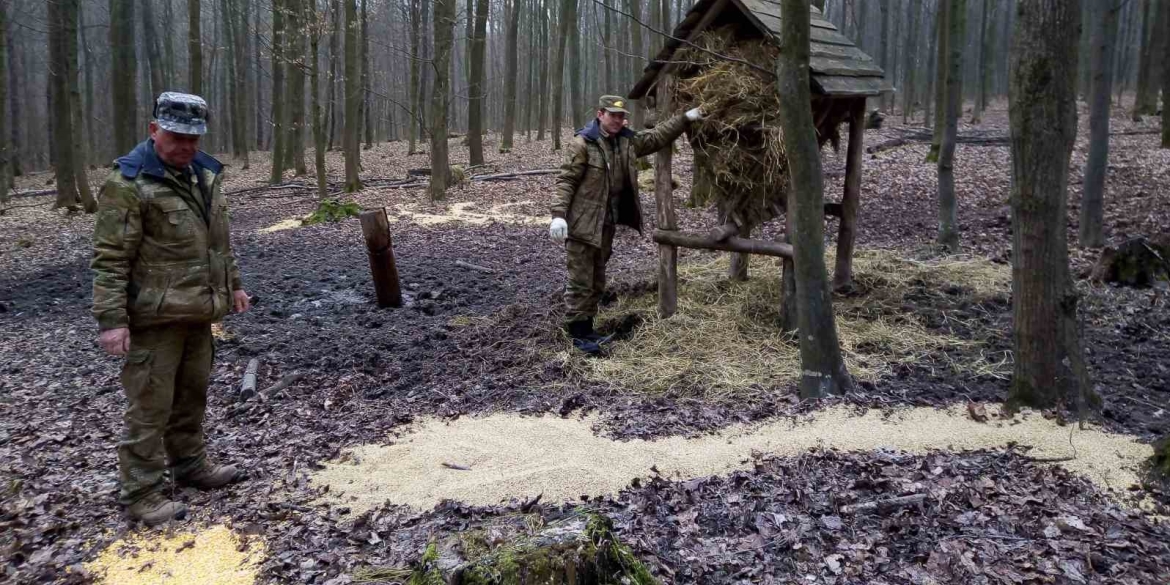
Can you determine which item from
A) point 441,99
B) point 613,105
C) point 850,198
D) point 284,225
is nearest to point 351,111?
point 441,99

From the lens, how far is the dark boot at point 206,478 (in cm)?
457

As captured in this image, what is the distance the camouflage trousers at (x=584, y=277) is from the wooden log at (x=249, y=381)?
2719 mm

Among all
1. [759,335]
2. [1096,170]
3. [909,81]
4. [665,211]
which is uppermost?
[909,81]

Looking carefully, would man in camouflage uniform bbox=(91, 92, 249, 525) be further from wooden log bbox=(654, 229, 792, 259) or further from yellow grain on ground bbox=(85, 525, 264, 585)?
wooden log bbox=(654, 229, 792, 259)

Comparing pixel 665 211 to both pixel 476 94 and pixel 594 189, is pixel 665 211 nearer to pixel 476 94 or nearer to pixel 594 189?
pixel 594 189

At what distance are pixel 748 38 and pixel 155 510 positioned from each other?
593 centimetres

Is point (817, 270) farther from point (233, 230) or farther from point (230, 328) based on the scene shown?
point (233, 230)

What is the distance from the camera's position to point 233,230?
14891 mm

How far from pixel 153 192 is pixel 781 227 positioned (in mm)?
9944

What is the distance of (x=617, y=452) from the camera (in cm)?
479

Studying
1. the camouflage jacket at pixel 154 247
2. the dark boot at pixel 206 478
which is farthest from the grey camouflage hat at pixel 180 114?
the dark boot at pixel 206 478

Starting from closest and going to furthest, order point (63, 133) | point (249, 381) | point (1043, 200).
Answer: point (1043, 200)
point (249, 381)
point (63, 133)

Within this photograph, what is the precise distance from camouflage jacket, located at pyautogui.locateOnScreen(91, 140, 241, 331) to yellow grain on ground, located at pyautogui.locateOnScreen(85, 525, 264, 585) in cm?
112

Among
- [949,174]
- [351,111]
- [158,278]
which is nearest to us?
[158,278]
